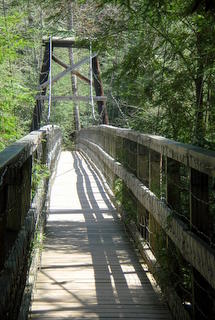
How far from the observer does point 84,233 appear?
227 inches

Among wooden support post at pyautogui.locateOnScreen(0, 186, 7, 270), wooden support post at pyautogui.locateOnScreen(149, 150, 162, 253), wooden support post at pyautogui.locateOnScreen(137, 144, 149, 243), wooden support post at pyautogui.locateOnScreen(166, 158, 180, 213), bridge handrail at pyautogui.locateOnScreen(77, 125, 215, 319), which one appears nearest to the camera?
wooden support post at pyautogui.locateOnScreen(0, 186, 7, 270)

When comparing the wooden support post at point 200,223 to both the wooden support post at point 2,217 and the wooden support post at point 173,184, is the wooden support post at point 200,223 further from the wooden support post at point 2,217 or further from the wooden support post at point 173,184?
the wooden support post at point 2,217

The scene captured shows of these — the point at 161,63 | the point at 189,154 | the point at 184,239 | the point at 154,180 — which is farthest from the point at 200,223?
the point at 161,63

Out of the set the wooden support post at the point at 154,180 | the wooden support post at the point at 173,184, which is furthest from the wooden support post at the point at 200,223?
the wooden support post at the point at 154,180

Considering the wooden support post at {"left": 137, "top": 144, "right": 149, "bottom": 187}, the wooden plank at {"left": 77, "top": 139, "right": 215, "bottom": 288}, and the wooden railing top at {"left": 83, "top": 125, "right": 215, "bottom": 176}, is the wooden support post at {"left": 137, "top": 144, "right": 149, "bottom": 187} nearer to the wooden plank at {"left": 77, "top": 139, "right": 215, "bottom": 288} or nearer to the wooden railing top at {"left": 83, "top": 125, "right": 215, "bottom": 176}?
the wooden plank at {"left": 77, "top": 139, "right": 215, "bottom": 288}

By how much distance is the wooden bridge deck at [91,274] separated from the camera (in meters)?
3.42

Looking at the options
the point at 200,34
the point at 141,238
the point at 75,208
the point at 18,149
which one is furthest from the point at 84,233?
the point at 18,149

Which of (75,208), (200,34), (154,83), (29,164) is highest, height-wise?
(200,34)

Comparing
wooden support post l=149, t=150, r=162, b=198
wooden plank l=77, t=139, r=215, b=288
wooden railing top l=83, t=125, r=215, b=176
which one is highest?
wooden railing top l=83, t=125, r=215, b=176

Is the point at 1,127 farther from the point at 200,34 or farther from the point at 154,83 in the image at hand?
the point at 200,34

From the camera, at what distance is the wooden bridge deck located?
3.42 meters

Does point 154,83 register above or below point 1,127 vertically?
above

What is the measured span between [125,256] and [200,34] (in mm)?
1948

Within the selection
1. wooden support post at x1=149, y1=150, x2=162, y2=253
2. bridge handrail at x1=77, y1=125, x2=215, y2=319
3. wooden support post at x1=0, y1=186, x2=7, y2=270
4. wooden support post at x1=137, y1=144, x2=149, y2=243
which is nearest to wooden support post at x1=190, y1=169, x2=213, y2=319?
bridge handrail at x1=77, y1=125, x2=215, y2=319
